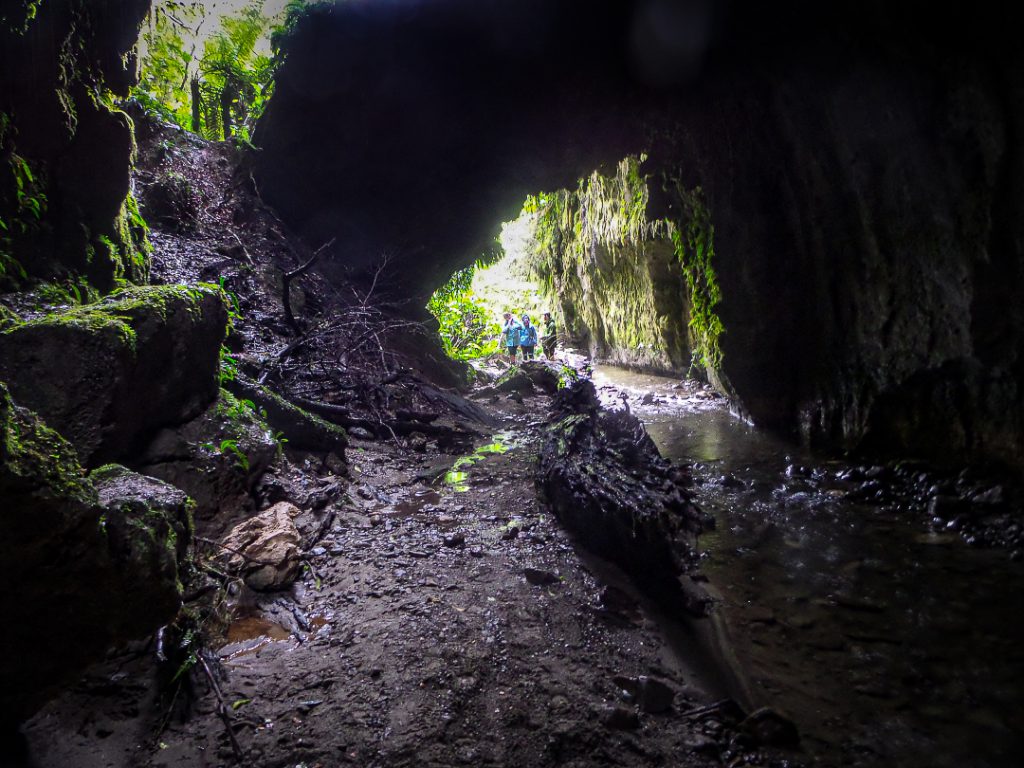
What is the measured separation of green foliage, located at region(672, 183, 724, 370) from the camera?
747cm

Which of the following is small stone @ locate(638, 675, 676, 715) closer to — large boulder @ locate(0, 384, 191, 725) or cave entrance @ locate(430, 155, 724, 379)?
large boulder @ locate(0, 384, 191, 725)

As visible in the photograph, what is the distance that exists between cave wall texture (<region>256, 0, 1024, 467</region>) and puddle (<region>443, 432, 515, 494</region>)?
376 cm

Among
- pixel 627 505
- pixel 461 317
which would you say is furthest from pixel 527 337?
pixel 627 505

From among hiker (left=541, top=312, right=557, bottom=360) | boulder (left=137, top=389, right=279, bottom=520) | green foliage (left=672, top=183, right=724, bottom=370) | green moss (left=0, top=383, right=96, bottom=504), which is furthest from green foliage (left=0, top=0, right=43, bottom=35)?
hiker (left=541, top=312, right=557, bottom=360)

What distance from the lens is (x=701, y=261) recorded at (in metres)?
7.75

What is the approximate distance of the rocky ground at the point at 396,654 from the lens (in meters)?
1.79

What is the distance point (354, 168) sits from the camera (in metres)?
10.2

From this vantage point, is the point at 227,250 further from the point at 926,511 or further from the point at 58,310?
the point at 926,511

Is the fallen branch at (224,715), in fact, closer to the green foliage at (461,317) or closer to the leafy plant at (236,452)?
the leafy plant at (236,452)

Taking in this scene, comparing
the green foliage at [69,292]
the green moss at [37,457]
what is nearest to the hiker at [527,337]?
the green foliage at [69,292]

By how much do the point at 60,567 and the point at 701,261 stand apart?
8.09 m

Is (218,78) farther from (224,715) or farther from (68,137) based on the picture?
(224,715)

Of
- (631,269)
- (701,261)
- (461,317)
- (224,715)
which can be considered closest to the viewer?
(224,715)

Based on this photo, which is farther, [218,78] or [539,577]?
[218,78]
